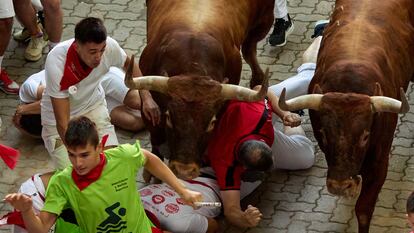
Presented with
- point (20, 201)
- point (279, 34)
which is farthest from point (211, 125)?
point (279, 34)

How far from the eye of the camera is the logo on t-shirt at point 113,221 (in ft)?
26.7

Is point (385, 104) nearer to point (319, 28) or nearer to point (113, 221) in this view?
point (113, 221)

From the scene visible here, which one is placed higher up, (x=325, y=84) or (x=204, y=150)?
(x=325, y=84)

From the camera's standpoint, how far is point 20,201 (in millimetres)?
7301

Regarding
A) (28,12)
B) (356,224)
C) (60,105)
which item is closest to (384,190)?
(356,224)

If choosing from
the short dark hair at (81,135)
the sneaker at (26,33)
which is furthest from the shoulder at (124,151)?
the sneaker at (26,33)

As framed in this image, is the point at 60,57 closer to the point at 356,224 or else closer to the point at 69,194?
the point at 69,194

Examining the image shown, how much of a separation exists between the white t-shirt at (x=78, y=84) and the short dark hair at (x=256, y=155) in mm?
1406

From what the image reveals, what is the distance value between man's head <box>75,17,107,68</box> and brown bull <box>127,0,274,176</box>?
381mm

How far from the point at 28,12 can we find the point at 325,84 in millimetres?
4108

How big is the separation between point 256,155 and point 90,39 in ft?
5.38

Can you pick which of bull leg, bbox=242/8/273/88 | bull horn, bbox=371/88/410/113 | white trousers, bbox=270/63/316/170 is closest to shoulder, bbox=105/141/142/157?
bull horn, bbox=371/88/410/113

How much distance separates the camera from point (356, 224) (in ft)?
31.6

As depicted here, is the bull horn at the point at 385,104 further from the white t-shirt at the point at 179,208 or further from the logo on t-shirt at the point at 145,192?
the logo on t-shirt at the point at 145,192
